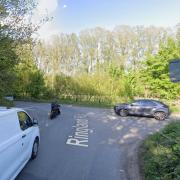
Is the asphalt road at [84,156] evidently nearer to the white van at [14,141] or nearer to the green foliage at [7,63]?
the white van at [14,141]

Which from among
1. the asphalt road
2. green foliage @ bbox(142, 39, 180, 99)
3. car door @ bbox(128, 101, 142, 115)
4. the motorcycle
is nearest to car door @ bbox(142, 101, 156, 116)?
car door @ bbox(128, 101, 142, 115)

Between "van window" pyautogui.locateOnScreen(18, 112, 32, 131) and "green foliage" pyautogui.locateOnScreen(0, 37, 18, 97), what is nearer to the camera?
"van window" pyautogui.locateOnScreen(18, 112, 32, 131)

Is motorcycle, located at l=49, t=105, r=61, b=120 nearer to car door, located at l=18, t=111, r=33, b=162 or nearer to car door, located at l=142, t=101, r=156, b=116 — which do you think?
car door, located at l=142, t=101, r=156, b=116

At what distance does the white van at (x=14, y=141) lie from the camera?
446cm

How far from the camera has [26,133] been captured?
6.04 metres

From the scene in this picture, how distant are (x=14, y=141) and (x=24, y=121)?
4.61ft

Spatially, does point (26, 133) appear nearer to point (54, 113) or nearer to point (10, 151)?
point (10, 151)

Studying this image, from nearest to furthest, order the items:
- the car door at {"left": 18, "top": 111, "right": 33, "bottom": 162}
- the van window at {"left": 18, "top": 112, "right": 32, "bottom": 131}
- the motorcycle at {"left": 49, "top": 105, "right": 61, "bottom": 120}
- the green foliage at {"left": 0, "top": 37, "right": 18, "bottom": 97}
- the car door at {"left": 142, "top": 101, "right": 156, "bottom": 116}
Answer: the car door at {"left": 18, "top": 111, "right": 33, "bottom": 162}
the van window at {"left": 18, "top": 112, "right": 32, "bottom": 131}
the green foliage at {"left": 0, "top": 37, "right": 18, "bottom": 97}
the motorcycle at {"left": 49, "top": 105, "right": 61, "bottom": 120}
the car door at {"left": 142, "top": 101, "right": 156, "bottom": 116}

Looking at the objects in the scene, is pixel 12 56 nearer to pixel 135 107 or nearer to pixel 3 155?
pixel 3 155

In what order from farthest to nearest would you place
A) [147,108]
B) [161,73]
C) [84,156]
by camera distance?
[161,73], [147,108], [84,156]

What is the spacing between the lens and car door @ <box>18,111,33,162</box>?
580 centimetres

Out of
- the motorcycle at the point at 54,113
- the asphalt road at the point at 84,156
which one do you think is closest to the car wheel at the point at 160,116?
the asphalt road at the point at 84,156

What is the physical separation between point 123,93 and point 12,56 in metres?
19.8

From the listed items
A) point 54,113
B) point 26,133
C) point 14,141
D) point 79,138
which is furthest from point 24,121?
point 54,113
